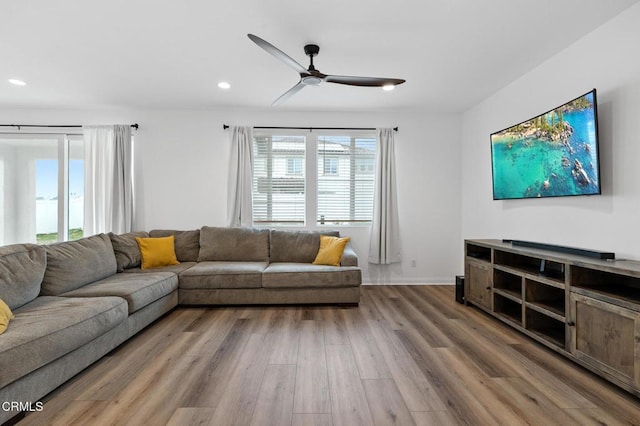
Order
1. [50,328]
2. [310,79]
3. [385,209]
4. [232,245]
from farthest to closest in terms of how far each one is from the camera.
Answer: [385,209] → [232,245] → [310,79] → [50,328]

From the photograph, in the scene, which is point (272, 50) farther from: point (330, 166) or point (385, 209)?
point (385, 209)

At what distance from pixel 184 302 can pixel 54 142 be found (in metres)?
3.42

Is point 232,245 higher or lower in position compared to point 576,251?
lower

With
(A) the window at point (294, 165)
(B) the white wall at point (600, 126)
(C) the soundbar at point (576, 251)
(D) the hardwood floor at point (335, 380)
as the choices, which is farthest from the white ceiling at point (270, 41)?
(D) the hardwood floor at point (335, 380)

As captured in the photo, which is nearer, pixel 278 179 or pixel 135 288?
pixel 135 288

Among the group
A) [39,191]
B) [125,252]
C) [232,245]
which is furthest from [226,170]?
[39,191]

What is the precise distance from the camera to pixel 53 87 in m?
3.54

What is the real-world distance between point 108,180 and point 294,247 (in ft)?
9.76

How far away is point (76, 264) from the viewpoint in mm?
2711

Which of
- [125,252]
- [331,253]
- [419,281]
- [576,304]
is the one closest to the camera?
[576,304]

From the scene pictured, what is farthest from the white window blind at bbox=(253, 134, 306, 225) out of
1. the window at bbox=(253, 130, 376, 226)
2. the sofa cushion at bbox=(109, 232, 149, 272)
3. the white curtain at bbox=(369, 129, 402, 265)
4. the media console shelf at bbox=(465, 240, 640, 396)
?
the media console shelf at bbox=(465, 240, 640, 396)

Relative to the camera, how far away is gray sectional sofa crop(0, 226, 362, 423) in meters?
1.69

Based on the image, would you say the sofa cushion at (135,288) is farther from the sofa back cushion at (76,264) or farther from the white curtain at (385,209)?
the white curtain at (385,209)

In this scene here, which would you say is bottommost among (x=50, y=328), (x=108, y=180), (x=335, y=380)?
(x=335, y=380)
